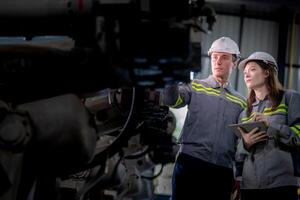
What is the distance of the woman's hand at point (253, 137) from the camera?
2.88 metres

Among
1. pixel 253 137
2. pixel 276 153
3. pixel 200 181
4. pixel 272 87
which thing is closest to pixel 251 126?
pixel 253 137

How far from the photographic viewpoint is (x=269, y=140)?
2.91 metres

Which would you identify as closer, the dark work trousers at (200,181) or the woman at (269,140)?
the woman at (269,140)

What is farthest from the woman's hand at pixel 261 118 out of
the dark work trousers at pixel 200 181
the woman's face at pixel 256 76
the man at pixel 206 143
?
the dark work trousers at pixel 200 181

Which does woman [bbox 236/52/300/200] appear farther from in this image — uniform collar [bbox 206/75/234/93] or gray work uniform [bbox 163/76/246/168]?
uniform collar [bbox 206/75/234/93]

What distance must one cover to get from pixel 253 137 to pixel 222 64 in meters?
0.82

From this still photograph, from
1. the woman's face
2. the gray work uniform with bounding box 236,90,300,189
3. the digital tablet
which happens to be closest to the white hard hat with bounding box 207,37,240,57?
the woman's face

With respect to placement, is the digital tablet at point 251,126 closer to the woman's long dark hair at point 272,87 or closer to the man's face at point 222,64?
the woman's long dark hair at point 272,87

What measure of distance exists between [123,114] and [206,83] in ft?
4.35

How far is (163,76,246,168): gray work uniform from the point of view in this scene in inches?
129

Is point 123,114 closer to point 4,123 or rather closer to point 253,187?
point 4,123

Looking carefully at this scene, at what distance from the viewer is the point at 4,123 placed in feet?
5.20

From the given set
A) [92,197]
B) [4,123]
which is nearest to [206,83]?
[92,197]

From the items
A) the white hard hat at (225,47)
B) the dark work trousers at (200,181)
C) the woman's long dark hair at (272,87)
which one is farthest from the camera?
the white hard hat at (225,47)
